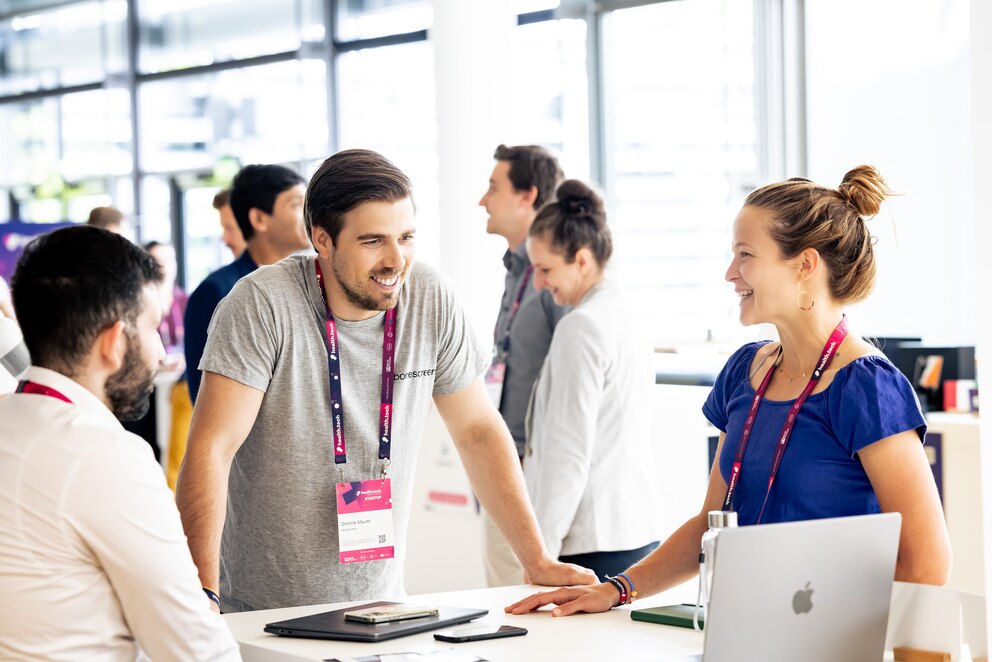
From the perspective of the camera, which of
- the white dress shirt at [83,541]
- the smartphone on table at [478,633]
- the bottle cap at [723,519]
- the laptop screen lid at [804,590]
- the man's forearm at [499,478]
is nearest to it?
the white dress shirt at [83,541]

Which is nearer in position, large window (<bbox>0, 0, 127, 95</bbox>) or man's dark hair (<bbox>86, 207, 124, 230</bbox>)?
man's dark hair (<bbox>86, 207, 124, 230</bbox>)

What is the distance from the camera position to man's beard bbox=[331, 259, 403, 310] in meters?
2.43

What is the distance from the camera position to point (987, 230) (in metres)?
2.27

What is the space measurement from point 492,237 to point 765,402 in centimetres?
450

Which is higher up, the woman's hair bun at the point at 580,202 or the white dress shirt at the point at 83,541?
the woman's hair bun at the point at 580,202

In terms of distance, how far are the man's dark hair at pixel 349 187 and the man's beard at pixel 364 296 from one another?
77 millimetres

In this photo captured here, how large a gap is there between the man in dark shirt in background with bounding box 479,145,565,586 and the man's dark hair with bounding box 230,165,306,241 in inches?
28.0

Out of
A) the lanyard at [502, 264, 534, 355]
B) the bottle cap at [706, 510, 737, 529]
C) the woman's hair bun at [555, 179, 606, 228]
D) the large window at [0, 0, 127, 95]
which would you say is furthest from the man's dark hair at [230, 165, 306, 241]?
the large window at [0, 0, 127, 95]

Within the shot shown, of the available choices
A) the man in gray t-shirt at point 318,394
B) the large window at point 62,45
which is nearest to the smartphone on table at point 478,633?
the man in gray t-shirt at point 318,394

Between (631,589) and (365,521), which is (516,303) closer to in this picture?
(365,521)

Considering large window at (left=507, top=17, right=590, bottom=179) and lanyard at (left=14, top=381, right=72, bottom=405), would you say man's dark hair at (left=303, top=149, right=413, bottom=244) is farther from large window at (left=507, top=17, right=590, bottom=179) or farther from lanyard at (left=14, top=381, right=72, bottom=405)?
large window at (left=507, top=17, right=590, bottom=179)

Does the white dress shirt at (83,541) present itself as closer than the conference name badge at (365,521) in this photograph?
Yes

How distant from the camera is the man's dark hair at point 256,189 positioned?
4020mm

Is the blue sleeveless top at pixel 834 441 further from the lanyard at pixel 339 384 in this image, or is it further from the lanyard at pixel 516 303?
the lanyard at pixel 516 303
